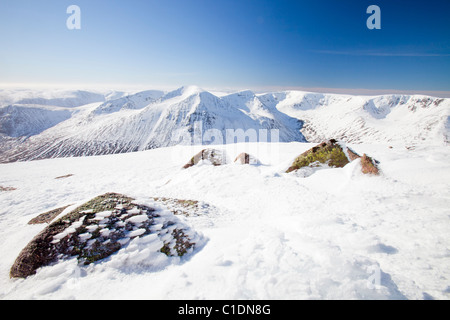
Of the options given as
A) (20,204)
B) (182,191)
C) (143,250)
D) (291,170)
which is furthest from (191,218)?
(20,204)

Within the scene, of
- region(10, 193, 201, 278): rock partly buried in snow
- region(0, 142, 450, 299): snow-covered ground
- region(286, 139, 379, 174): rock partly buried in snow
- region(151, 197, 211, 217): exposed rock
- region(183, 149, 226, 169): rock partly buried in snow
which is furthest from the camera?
region(183, 149, 226, 169): rock partly buried in snow

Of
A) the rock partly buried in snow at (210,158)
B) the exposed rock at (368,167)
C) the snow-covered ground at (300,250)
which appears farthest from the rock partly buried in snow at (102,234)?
the rock partly buried in snow at (210,158)

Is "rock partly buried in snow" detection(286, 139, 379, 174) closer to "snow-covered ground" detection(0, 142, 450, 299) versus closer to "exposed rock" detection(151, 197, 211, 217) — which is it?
"snow-covered ground" detection(0, 142, 450, 299)

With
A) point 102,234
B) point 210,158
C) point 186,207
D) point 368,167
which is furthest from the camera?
point 210,158

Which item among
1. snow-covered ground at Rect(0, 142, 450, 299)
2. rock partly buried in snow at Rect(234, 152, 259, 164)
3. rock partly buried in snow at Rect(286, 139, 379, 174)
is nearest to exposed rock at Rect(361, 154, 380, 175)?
snow-covered ground at Rect(0, 142, 450, 299)

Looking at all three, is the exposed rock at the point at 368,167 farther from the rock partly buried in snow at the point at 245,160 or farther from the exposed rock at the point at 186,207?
the exposed rock at the point at 186,207

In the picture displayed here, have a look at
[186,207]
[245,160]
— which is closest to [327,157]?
[245,160]

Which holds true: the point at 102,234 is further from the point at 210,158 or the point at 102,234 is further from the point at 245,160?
the point at 210,158
